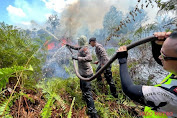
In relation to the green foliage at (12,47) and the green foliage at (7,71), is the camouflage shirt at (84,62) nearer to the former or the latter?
the green foliage at (12,47)

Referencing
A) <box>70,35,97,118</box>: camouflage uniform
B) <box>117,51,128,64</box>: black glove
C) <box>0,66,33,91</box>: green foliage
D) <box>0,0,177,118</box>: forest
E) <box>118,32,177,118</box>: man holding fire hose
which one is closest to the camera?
<box>118,32,177,118</box>: man holding fire hose

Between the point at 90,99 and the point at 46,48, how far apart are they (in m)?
2.47

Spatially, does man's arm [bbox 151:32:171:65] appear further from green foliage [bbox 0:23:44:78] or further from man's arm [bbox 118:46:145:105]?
green foliage [bbox 0:23:44:78]

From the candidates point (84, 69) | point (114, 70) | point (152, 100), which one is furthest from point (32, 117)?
point (114, 70)

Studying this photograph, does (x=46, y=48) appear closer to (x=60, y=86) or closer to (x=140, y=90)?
(x=60, y=86)

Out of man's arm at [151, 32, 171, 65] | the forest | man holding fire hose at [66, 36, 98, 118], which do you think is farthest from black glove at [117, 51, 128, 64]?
man holding fire hose at [66, 36, 98, 118]

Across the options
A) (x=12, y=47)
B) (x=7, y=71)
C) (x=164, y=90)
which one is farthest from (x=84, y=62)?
(x=164, y=90)

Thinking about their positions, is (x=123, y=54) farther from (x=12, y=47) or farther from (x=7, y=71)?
(x=12, y=47)

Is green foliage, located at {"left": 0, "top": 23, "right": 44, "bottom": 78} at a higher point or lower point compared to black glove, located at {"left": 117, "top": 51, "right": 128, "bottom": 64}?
higher

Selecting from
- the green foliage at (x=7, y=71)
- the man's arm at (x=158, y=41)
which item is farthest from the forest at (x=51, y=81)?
the man's arm at (x=158, y=41)

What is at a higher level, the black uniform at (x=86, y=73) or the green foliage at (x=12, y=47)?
the green foliage at (x=12, y=47)

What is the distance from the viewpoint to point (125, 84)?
2.96 ft

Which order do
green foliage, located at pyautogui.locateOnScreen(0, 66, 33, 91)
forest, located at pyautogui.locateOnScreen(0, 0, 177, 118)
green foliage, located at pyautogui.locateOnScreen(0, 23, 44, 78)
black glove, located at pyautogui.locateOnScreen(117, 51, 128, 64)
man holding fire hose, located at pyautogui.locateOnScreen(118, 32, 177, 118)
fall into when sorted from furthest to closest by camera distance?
green foliage, located at pyautogui.locateOnScreen(0, 23, 44, 78) → forest, located at pyautogui.locateOnScreen(0, 0, 177, 118) → green foliage, located at pyautogui.locateOnScreen(0, 66, 33, 91) → black glove, located at pyautogui.locateOnScreen(117, 51, 128, 64) → man holding fire hose, located at pyautogui.locateOnScreen(118, 32, 177, 118)

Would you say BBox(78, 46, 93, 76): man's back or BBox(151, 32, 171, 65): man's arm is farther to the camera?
BBox(78, 46, 93, 76): man's back
